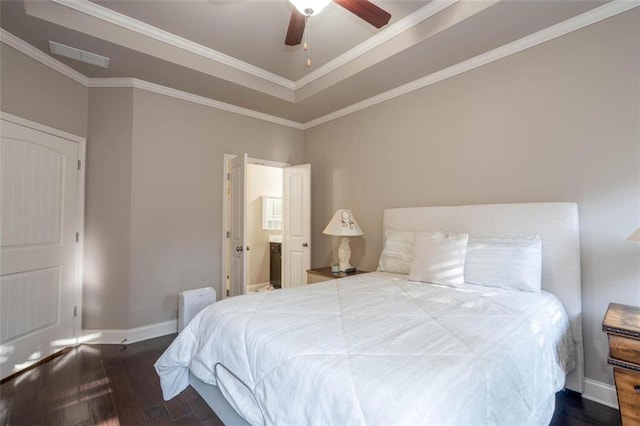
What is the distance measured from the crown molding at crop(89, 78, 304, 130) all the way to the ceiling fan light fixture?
2.43m

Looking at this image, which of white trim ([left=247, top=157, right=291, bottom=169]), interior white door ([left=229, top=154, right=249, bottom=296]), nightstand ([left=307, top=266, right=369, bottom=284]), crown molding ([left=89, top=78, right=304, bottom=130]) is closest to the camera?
crown molding ([left=89, top=78, right=304, bottom=130])

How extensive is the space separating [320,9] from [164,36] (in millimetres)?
1911

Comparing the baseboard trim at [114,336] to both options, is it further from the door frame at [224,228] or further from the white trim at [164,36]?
the white trim at [164,36]

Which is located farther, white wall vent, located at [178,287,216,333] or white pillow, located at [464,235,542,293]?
white wall vent, located at [178,287,216,333]

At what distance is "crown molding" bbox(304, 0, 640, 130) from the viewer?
2.14 meters

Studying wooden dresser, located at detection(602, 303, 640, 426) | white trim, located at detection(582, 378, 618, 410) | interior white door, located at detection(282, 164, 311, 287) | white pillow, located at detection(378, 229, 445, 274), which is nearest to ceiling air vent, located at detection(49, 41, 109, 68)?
interior white door, located at detection(282, 164, 311, 287)

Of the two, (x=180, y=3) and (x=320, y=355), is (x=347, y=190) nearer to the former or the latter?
(x=180, y=3)

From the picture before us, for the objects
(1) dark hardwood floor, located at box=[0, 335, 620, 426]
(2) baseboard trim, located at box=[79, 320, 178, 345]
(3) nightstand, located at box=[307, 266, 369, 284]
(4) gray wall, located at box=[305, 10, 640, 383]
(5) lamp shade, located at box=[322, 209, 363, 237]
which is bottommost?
(1) dark hardwood floor, located at box=[0, 335, 620, 426]

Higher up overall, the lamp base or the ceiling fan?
the ceiling fan

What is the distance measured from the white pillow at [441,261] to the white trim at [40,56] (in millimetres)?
3872

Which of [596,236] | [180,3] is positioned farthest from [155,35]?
[596,236]

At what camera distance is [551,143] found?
7.97 ft

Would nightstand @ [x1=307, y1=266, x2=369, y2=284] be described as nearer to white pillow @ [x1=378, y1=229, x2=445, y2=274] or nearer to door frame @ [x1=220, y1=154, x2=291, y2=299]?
white pillow @ [x1=378, y1=229, x2=445, y2=274]

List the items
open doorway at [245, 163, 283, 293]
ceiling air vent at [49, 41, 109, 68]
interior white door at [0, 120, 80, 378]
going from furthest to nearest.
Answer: open doorway at [245, 163, 283, 293] < ceiling air vent at [49, 41, 109, 68] < interior white door at [0, 120, 80, 378]
